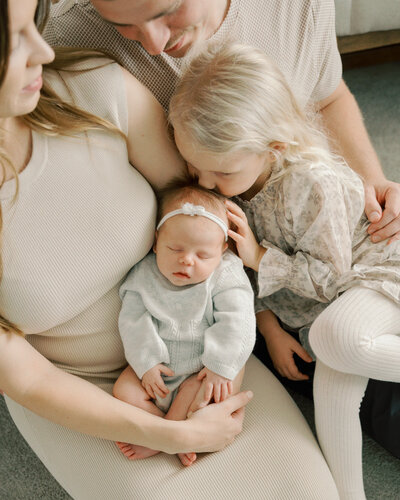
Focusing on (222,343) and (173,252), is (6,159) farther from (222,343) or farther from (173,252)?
(222,343)

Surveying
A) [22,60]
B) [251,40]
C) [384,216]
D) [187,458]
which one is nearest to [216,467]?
[187,458]

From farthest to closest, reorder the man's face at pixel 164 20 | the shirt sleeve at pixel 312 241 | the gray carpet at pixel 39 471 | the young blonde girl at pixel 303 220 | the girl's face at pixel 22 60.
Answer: the gray carpet at pixel 39 471
the shirt sleeve at pixel 312 241
the young blonde girl at pixel 303 220
the man's face at pixel 164 20
the girl's face at pixel 22 60

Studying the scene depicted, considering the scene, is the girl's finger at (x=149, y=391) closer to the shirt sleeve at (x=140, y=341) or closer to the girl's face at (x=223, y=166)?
the shirt sleeve at (x=140, y=341)

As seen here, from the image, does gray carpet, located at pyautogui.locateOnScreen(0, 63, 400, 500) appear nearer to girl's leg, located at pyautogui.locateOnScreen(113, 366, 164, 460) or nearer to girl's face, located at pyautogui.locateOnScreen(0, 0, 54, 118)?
girl's leg, located at pyautogui.locateOnScreen(113, 366, 164, 460)

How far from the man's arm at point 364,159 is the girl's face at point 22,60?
30.8 inches

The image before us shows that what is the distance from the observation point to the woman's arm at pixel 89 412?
102 centimetres

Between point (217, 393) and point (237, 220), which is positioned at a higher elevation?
point (237, 220)

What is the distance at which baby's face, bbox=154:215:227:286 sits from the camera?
1.09 m

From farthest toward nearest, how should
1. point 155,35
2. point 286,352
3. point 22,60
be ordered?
point 286,352 → point 155,35 → point 22,60

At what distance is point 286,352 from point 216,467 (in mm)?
396

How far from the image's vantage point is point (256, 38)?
1.23 metres

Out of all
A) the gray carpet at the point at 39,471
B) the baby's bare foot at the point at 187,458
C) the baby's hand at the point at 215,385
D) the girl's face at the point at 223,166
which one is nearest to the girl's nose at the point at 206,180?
the girl's face at the point at 223,166

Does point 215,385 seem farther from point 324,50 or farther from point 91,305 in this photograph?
point 324,50

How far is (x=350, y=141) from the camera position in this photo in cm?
139
